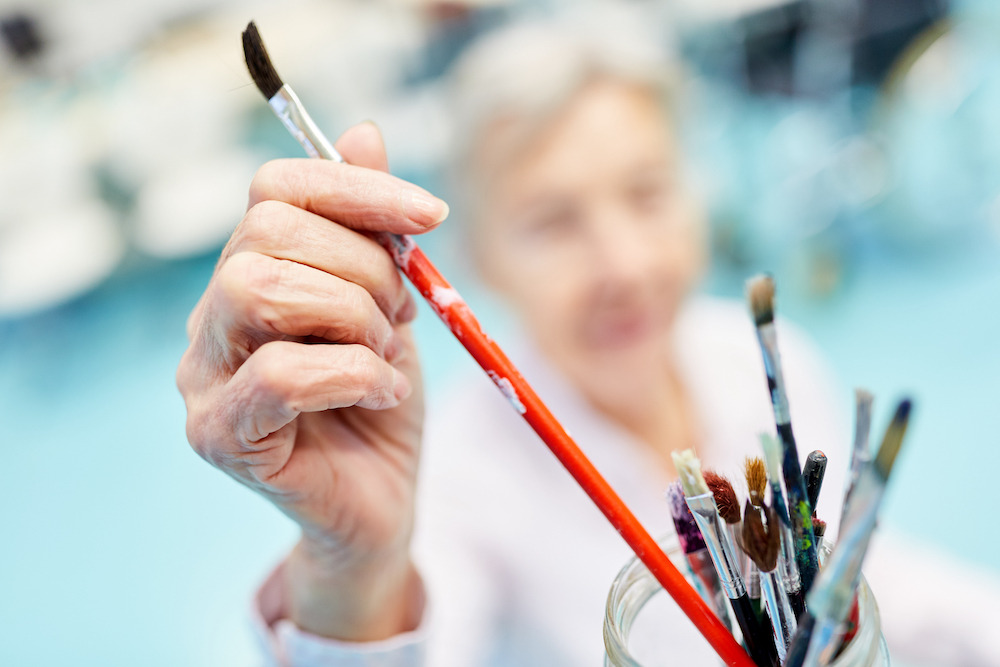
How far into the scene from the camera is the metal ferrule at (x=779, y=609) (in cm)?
24

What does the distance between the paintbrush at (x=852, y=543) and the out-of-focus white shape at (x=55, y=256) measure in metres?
1.95

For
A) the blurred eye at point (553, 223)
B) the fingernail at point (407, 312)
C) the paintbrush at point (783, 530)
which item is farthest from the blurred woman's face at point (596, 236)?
the paintbrush at point (783, 530)

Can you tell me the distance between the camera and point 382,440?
0.38 meters

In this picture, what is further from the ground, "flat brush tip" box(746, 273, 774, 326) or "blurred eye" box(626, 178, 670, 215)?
"flat brush tip" box(746, 273, 774, 326)

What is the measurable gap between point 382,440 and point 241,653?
868 mm

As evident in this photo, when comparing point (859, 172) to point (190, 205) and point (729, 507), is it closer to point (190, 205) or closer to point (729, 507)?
point (729, 507)

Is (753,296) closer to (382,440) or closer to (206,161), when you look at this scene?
(382,440)

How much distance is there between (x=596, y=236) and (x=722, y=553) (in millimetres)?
511

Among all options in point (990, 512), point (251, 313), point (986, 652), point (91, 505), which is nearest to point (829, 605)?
point (251, 313)

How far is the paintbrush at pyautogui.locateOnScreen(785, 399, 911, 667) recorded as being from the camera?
0.63 feet

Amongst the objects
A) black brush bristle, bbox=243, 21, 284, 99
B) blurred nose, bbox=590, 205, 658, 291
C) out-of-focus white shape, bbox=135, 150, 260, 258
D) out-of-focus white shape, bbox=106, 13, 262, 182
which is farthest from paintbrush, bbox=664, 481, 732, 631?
out-of-focus white shape, bbox=106, 13, 262, 182

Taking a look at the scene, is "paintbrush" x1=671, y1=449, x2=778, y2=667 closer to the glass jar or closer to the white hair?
the glass jar

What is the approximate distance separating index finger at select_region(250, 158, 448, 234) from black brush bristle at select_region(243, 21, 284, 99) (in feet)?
0.11

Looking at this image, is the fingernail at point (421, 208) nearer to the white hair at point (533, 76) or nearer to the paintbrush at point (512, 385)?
the paintbrush at point (512, 385)
